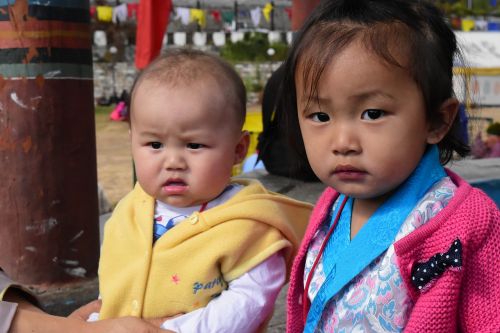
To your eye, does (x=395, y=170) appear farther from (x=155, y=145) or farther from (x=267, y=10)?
(x=267, y=10)

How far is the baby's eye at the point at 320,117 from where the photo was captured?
5.00 ft

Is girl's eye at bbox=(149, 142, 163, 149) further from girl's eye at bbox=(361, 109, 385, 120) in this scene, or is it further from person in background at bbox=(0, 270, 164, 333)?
girl's eye at bbox=(361, 109, 385, 120)

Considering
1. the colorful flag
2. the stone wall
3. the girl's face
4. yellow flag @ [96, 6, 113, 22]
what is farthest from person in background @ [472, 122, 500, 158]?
yellow flag @ [96, 6, 113, 22]

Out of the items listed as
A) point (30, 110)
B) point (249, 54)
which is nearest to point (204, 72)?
point (30, 110)

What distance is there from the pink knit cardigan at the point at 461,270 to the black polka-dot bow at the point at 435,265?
0.01 m

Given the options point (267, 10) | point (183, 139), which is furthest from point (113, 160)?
point (267, 10)

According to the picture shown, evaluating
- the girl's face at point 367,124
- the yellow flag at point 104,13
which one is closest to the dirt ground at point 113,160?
the yellow flag at point 104,13

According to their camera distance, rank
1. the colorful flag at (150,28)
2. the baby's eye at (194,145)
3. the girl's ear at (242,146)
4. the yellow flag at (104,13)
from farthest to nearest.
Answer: the yellow flag at (104,13), the colorful flag at (150,28), the girl's ear at (242,146), the baby's eye at (194,145)

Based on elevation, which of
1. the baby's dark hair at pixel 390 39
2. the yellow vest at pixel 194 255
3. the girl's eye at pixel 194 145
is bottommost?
the yellow vest at pixel 194 255

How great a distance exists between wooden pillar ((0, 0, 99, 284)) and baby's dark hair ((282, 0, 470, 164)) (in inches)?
97.4

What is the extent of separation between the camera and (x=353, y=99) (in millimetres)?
1451

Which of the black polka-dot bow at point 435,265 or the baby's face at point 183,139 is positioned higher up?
the baby's face at point 183,139

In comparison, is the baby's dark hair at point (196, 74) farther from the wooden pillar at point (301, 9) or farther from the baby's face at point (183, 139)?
the wooden pillar at point (301, 9)

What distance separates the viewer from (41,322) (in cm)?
189
